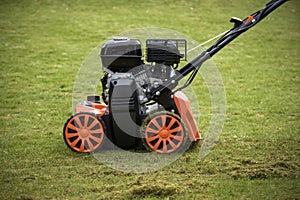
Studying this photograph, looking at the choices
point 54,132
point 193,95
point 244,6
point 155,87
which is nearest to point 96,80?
point 193,95

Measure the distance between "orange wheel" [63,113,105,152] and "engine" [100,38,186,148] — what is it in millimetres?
210

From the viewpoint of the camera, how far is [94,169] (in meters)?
5.80

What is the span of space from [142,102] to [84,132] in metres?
0.82

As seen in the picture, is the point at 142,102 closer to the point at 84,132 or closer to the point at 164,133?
the point at 164,133

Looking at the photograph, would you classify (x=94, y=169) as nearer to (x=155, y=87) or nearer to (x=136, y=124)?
(x=136, y=124)

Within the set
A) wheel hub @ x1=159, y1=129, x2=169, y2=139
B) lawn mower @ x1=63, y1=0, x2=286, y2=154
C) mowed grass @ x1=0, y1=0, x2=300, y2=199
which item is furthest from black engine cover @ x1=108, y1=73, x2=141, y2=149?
mowed grass @ x1=0, y1=0, x2=300, y2=199

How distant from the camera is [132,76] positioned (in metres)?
6.12

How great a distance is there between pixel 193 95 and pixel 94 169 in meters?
3.92

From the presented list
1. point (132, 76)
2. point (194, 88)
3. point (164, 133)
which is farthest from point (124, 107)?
point (194, 88)

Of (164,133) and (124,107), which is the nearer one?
(124,107)

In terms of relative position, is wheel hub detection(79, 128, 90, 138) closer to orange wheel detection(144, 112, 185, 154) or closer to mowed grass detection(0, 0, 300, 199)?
mowed grass detection(0, 0, 300, 199)

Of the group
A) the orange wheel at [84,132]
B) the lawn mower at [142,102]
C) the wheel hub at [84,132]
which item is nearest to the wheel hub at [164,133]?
the lawn mower at [142,102]

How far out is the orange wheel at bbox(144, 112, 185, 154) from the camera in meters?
6.14

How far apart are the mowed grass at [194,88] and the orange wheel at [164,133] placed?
9.3 inches
